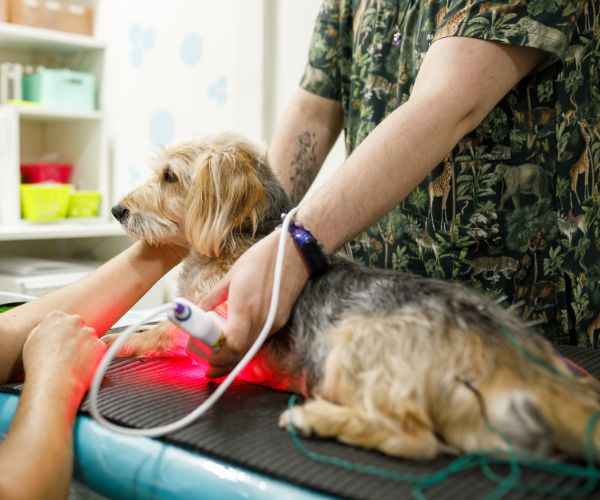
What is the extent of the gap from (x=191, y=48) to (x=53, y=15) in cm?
85

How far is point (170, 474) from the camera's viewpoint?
88 cm

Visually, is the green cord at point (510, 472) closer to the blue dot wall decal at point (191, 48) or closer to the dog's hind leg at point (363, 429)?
the dog's hind leg at point (363, 429)

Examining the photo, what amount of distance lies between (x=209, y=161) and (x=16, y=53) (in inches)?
109

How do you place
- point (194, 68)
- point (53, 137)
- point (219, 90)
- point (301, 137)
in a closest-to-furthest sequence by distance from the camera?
point (301, 137), point (219, 90), point (194, 68), point (53, 137)

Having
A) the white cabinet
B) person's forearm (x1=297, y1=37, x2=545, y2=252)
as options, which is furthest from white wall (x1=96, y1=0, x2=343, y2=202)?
person's forearm (x1=297, y1=37, x2=545, y2=252)

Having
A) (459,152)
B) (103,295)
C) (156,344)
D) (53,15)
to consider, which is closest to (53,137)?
(53,15)

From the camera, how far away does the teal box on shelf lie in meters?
3.44

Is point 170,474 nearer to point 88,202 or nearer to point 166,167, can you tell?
point 166,167

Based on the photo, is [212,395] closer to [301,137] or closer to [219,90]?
[301,137]

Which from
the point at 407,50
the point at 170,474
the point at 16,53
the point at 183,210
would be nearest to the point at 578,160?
the point at 407,50

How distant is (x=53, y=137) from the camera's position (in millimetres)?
3865

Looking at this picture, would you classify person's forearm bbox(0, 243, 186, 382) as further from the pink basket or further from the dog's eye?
the pink basket

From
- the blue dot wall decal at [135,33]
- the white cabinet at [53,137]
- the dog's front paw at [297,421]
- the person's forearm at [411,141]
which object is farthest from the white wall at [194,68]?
the dog's front paw at [297,421]

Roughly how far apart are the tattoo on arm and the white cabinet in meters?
1.78
